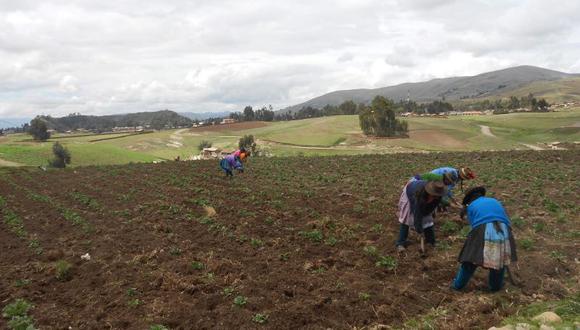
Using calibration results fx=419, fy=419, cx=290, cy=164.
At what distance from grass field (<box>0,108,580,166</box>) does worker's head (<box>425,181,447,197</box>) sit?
42.6m

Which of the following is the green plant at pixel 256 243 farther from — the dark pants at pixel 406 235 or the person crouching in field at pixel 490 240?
the person crouching in field at pixel 490 240

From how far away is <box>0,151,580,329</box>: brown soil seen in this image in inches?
268

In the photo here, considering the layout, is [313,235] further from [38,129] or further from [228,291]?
[38,129]

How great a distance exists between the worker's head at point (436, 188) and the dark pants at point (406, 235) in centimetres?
126

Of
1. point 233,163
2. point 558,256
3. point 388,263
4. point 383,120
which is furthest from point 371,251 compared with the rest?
point 383,120

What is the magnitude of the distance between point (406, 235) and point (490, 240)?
276cm

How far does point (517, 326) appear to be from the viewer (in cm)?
543

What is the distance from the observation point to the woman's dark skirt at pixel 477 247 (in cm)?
685

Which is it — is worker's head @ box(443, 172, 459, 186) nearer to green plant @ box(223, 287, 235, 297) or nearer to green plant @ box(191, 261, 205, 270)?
green plant @ box(223, 287, 235, 297)

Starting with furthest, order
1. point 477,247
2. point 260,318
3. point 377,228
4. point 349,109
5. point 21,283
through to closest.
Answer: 1. point 349,109
2. point 377,228
3. point 21,283
4. point 477,247
5. point 260,318

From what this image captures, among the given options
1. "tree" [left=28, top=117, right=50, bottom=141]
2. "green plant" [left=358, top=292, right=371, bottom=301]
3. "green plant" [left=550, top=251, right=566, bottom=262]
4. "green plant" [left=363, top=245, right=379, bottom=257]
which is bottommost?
"green plant" [left=550, top=251, right=566, bottom=262]

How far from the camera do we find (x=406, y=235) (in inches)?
372

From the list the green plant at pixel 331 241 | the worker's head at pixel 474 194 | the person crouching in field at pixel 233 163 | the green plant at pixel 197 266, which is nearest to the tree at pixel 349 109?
the person crouching in field at pixel 233 163

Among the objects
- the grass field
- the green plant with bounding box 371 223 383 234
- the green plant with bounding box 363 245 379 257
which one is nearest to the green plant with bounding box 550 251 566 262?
the green plant with bounding box 363 245 379 257
